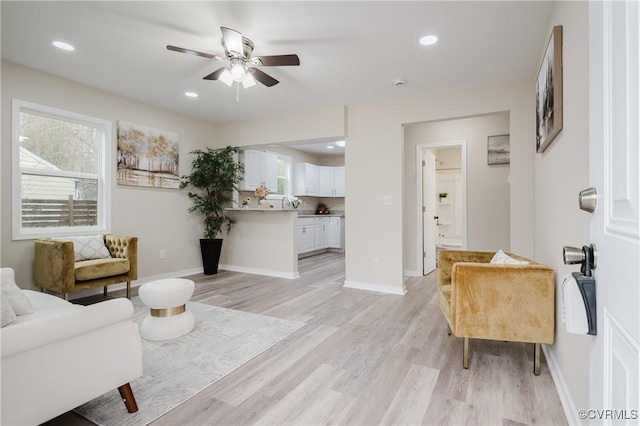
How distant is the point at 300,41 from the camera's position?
268cm

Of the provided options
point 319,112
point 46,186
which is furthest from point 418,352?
point 46,186

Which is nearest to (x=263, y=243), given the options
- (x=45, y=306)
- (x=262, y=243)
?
(x=262, y=243)

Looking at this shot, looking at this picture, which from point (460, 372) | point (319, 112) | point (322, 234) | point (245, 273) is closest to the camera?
point (460, 372)

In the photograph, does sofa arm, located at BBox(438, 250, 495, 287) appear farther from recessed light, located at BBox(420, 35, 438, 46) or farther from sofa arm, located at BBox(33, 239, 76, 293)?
sofa arm, located at BBox(33, 239, 76, 293)

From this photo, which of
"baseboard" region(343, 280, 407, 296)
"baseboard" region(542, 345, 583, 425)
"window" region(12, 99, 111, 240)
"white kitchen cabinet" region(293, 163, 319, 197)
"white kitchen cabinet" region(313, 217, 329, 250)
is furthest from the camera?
"white kitchen cabinet" region(293, 163, 319, 197)

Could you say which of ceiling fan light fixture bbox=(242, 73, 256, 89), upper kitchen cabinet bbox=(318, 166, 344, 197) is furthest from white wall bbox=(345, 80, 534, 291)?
upper kitchen cabinet bbox=(318, 166, 344, 197)

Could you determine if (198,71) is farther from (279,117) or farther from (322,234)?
(322,234)

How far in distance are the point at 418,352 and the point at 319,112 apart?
3.37 meters

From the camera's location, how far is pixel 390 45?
8.95 feet

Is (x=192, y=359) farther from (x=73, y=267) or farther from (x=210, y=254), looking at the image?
(x=210, y=254)

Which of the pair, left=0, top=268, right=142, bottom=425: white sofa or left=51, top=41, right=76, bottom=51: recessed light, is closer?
left=0, top=268, right=142, bottom=425: white sofa

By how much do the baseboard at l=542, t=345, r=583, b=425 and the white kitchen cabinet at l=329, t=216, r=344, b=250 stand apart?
574 cm

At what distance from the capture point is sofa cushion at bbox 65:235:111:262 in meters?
3.46

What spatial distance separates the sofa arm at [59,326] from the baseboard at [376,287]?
307 centimetres
